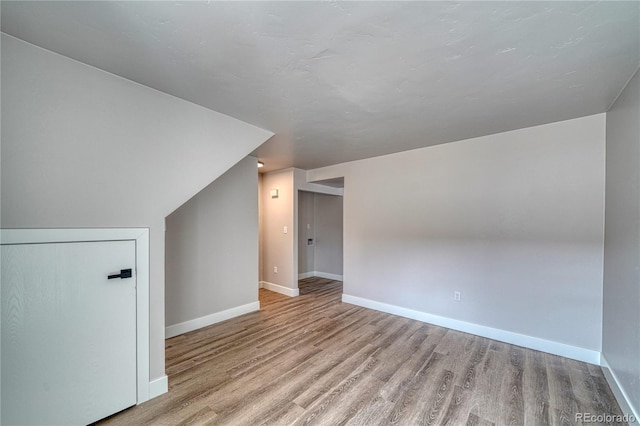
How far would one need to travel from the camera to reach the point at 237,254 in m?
3.62

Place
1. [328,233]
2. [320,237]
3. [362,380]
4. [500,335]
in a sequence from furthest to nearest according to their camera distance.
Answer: [320,237] < [328,233] < [500,335] < [362,380]

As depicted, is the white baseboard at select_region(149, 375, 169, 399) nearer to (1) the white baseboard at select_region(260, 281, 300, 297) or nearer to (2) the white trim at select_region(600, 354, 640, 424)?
(1) the white baseboard at select_region(260, 281, 300, 297)

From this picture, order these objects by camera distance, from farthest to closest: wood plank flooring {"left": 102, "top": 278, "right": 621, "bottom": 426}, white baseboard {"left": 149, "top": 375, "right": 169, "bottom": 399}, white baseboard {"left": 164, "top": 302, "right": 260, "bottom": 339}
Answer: white baseboard {"left": 164, "top": 302, "right": 260, "bottom": 339} < white baseboard {"left": 149, "top": 375, "right": 169, "bottom": 399} < wood plank flooring {"left": 102, "top": 278, "right": 621, "bottom": 426}

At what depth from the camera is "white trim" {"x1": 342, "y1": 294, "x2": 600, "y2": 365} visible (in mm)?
2409

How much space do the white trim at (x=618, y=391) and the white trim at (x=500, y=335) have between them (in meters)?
0.14

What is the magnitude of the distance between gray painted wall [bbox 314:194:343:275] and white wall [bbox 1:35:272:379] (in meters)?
4.07

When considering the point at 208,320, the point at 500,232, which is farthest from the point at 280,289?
the point at 500,232

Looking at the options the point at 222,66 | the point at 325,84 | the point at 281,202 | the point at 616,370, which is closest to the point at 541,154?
the point at 616,370

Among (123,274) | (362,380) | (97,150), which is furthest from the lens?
(362,380)

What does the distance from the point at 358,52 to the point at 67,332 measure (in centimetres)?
252

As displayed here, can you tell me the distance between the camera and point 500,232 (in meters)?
2.86

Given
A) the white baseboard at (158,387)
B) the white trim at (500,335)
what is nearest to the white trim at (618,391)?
the white trim at (500,335)

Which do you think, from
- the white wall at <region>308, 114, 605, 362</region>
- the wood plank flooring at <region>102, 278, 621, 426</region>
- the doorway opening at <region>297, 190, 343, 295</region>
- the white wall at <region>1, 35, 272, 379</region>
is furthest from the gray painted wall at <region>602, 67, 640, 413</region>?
the doorway opening at <region>297, 190, 343, 295</region>

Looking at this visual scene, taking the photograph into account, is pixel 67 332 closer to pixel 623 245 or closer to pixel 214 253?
pixel 214 253
